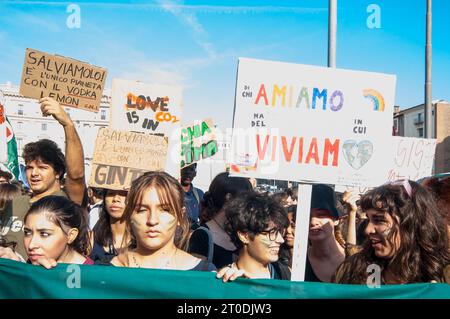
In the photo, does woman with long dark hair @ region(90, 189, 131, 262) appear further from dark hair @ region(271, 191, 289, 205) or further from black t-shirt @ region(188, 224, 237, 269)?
dark hair @ region(271, 191, 289, 205)

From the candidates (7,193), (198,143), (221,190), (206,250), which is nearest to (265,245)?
(206,250)

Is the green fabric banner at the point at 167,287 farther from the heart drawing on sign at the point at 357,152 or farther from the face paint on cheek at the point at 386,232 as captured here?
the heart drawing on sign at the point at 357,152

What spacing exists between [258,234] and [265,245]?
3.0 inches

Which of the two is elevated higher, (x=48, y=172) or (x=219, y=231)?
(x=48, y=172)

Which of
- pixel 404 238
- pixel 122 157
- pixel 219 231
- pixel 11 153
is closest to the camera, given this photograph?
pixel 404 238

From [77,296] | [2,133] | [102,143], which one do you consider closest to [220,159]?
[102,143]

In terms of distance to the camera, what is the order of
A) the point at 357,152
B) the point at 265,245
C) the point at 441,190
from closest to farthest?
the point at 265,245, the point at 357,152, the point at 441,190

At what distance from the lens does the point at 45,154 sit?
3523 millimetres

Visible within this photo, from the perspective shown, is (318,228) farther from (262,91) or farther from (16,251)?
(16,251)

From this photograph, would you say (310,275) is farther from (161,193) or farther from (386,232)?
(161,193)

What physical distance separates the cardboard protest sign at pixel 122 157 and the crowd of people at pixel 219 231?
0.45ft

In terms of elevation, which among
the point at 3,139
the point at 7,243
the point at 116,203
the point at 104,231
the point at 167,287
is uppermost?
the point at 3,139

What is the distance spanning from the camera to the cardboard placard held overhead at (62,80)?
3316mm
